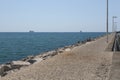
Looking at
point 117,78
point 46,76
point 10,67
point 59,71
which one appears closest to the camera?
point 117,78

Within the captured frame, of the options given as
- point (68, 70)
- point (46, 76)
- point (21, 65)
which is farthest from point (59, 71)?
point (21, 65)

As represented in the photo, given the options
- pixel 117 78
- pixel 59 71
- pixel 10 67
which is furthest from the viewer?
pixel 10 67

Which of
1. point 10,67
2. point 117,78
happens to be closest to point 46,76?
point 117,78

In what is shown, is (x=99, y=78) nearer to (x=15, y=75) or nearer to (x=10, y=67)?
(x=15, y=75)

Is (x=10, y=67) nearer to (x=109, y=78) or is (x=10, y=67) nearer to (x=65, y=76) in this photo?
(x=65, y=76)

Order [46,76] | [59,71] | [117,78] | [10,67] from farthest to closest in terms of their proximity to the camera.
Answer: [10,67] < [59,71] < [46,76] < [117,78]

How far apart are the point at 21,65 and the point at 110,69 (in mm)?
6283

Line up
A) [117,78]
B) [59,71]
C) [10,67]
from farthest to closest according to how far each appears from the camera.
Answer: [10,67] → [59,71] → [117,78]

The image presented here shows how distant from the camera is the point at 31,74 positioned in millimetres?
14492

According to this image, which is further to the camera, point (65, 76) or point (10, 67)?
point (10, 67)

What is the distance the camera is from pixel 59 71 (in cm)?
1527

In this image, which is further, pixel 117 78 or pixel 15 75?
pixel 15 75

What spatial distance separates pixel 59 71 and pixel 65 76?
1.49 metres

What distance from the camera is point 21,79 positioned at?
1320 centimetres
